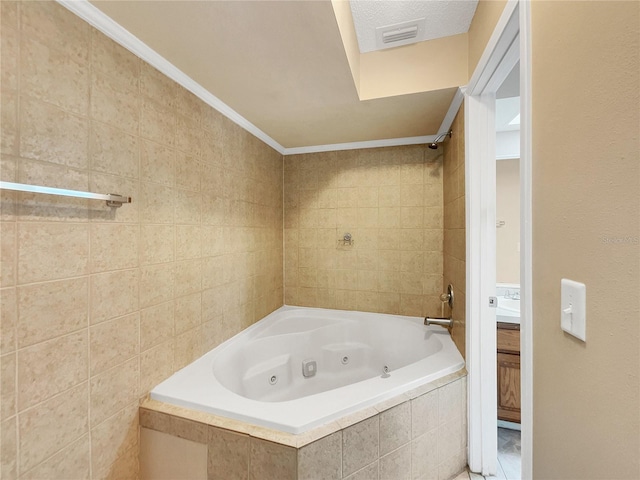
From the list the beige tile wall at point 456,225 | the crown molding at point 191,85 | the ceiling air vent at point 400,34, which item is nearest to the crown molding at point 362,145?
the crown molding at point 191,85

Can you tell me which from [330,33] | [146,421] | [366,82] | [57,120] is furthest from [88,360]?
[366,82]

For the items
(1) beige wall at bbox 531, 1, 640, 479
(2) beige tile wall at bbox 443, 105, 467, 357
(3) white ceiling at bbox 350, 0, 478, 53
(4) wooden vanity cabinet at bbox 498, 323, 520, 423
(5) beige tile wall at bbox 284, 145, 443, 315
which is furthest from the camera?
(5) beige tile wall at bbox 284, 145, 443, 315

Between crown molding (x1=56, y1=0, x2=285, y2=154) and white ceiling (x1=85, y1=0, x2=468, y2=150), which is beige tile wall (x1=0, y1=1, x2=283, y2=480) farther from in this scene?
white ceiling (x1=85, y1=0, x2=468, y2=150)

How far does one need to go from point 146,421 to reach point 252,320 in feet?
3.24

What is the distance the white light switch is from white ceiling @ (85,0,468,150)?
1.20 meters

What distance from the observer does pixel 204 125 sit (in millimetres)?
1602

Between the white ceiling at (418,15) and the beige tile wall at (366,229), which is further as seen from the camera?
the beige tile wall at (366,229)

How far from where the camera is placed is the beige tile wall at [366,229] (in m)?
2.34

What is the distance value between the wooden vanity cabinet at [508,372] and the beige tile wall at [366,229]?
0.54 metres

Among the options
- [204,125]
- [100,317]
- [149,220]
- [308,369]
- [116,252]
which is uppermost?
[204,125]

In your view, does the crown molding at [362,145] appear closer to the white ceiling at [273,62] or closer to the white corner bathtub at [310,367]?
the white ceiling at [273,62]

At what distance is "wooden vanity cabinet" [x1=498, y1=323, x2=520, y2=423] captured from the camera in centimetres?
190

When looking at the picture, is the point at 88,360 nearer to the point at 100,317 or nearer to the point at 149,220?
the point at 100,317

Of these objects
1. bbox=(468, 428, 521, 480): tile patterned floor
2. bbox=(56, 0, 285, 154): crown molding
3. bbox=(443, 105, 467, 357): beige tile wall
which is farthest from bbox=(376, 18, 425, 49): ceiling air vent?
bbox=(468, 428, 521, 480): tile patterned floor
